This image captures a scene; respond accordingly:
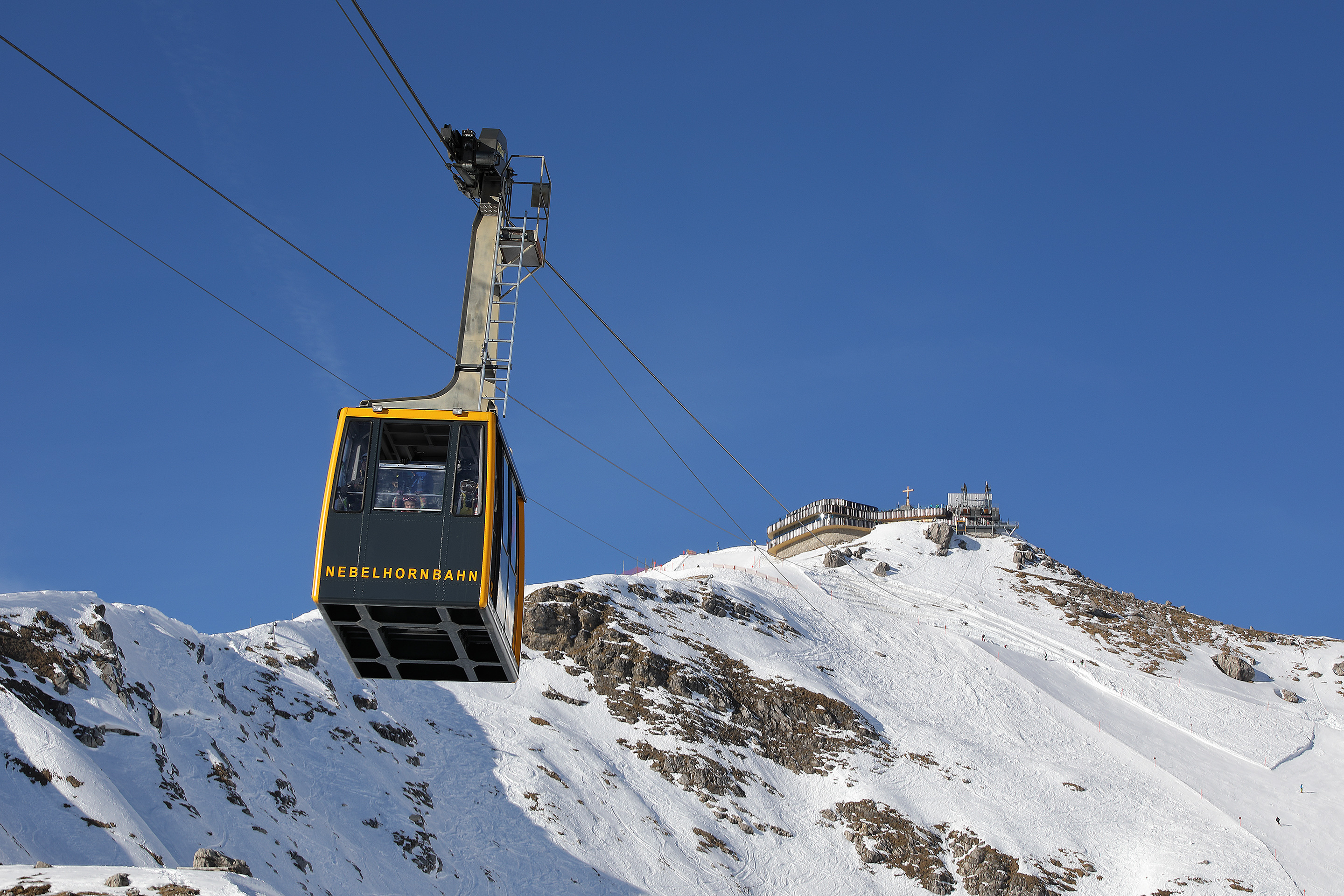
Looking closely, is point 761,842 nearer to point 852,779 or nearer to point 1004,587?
point 852,779

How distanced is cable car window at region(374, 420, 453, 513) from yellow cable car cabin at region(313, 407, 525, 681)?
0.7 inches

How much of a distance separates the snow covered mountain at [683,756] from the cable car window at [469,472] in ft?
39.8

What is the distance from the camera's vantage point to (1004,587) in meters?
102

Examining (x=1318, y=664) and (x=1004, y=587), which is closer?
(x=1318, y=664)

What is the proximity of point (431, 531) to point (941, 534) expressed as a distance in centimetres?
10308

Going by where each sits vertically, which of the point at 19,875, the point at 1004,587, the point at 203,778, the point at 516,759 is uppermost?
the point at 1004,587

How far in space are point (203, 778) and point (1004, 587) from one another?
268 ft

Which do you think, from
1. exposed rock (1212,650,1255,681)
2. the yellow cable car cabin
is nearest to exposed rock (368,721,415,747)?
the yellow cable car cabin

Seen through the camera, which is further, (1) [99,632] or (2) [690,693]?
(2) [690,693]

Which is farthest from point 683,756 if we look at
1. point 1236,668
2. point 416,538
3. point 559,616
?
point 1236,668

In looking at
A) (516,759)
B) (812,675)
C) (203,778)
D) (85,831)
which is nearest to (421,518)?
(85,831)

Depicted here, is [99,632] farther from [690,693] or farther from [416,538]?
[690,693]

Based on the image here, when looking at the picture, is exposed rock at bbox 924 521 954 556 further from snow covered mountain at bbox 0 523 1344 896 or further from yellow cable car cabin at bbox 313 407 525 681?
yellow cable car cabin at bbox 313 407 525 681

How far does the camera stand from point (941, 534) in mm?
116312
